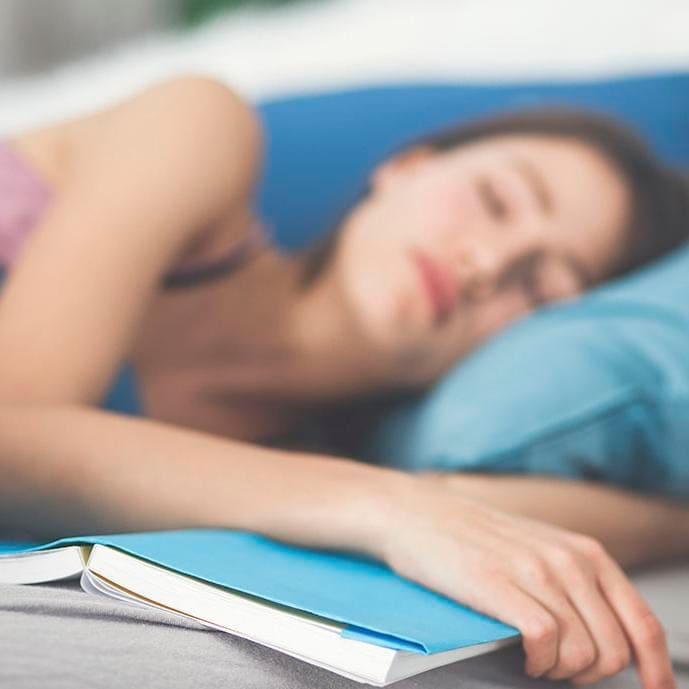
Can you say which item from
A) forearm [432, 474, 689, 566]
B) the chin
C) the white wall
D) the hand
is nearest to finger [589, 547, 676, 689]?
the hand

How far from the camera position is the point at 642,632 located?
2.05 ft

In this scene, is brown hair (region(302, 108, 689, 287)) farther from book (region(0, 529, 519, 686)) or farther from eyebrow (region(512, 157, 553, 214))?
book (region(0, 529, 519, 686))

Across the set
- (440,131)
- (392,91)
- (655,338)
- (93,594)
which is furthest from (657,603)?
(392,91)

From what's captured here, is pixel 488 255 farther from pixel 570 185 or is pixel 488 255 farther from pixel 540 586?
pixel 540 586

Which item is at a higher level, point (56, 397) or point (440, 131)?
point (440, 131)

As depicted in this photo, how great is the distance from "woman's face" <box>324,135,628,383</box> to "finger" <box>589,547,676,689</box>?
458mm

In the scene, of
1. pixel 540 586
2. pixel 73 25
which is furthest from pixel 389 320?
pixel 73 25

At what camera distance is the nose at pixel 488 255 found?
108 centimetres

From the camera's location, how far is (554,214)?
3.59 feet

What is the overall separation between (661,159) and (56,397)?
0.69 meters

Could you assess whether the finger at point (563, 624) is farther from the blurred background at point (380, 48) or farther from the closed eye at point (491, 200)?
the blurred background at point (380, 48)

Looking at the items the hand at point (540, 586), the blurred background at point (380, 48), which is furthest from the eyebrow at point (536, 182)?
the hand at point (540, 586)

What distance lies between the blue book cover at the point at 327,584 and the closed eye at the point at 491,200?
493 mm

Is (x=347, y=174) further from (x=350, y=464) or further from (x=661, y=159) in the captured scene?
(x=350, y=464)
